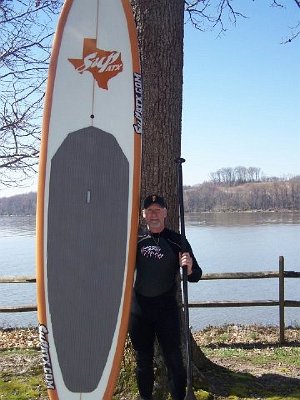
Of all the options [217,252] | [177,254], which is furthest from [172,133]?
[217,252]

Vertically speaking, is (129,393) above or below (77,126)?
below

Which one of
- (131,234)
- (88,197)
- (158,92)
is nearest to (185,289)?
(131,234)

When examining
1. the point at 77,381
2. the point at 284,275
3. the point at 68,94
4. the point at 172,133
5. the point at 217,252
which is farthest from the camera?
the point at 217,252

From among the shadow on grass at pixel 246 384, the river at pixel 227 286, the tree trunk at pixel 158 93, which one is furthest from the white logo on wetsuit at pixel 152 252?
the river at pixel 227 286

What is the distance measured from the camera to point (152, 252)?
309 cm

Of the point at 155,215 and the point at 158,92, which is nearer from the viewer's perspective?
the point at 155,215

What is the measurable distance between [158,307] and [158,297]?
0.20 feet

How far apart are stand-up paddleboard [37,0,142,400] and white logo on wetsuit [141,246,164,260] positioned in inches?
3.3

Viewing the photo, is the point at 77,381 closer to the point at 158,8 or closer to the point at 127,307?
the point at 127,307

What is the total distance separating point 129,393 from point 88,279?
87 centimetres

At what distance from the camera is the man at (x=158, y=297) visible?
3.02 meters

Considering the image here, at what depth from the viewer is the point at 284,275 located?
5.73m

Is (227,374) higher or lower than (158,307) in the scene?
lower

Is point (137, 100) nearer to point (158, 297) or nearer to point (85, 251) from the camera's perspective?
point (85, 251)
